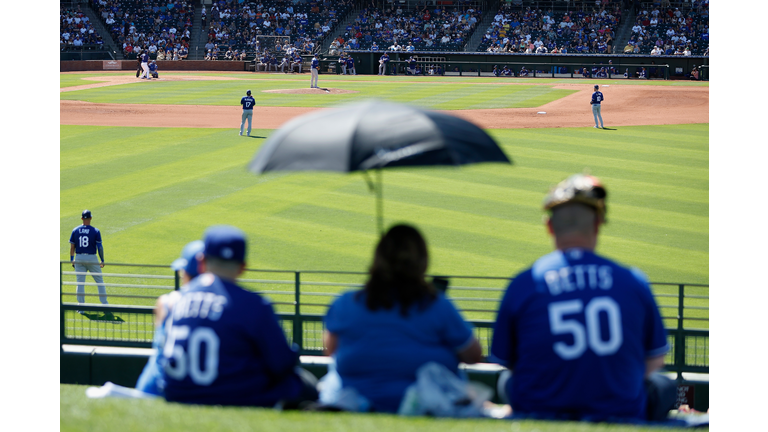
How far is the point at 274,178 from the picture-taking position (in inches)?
784

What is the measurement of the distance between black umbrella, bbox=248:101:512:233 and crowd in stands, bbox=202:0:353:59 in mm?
58225

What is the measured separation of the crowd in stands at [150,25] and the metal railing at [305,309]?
5309 centimetres

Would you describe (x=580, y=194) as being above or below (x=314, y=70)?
below

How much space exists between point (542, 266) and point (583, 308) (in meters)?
0.31

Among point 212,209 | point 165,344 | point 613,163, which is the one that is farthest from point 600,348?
point 613,163

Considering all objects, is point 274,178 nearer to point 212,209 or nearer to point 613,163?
point 212,209

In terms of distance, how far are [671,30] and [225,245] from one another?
57000mm

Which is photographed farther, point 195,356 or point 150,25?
point 150,25

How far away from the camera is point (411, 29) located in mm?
61219

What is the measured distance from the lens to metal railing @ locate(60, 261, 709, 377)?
7.85 metres

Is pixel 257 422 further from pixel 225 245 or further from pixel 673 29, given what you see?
pixel 673 29

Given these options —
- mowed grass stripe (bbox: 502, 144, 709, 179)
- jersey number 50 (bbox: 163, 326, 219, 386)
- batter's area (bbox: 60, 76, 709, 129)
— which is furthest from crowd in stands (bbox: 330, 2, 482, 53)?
jersey number 50 (bbox: 163, 326, 219, 386)

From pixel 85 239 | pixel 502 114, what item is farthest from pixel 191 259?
pixel 502 114

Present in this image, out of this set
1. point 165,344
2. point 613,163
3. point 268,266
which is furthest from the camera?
point 613,163
